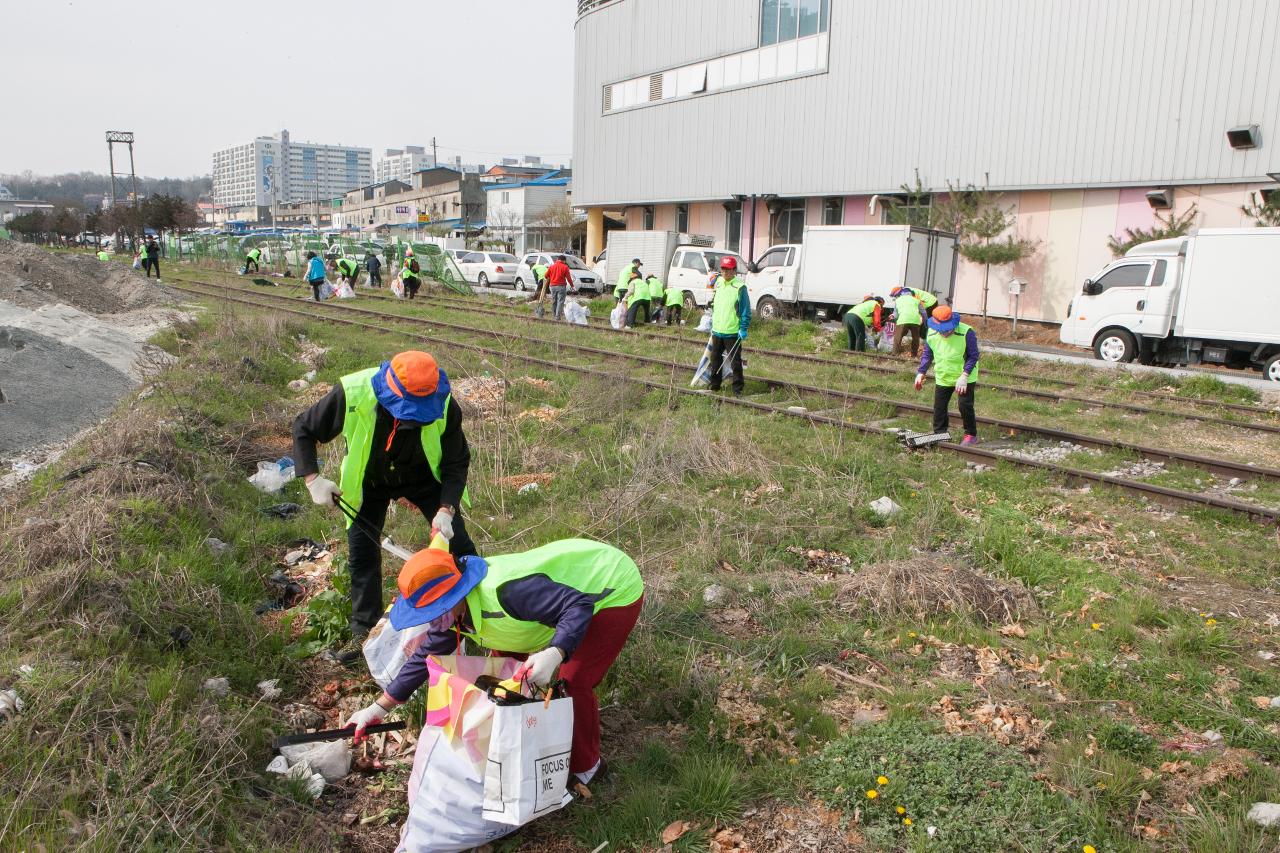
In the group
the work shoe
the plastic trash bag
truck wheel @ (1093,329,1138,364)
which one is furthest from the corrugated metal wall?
the work shoe

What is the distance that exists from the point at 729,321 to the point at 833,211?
17.8 meters

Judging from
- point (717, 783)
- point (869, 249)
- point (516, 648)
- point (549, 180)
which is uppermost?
point (549, 180)

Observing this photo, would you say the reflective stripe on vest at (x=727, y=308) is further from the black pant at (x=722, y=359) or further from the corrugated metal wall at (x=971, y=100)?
the corrugated metal wall at (x=971, y=100)

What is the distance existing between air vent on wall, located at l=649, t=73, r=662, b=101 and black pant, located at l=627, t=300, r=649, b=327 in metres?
16.4

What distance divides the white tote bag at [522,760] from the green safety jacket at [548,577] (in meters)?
0.33

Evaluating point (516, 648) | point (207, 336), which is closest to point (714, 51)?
point (207, 336)

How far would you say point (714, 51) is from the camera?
29.4 m

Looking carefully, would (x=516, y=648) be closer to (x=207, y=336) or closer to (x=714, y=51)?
(x=207, y=336)

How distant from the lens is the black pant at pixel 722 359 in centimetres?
1060

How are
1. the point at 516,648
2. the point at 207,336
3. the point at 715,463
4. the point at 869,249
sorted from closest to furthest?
the point at 516,648
the point at 715,463
the point at 207,336
the point at 869,249

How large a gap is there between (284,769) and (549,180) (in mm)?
66376

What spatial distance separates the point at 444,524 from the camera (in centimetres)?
382

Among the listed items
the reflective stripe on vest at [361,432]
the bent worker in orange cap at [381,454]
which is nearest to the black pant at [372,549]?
the bent worker in orange cap at [381,454]

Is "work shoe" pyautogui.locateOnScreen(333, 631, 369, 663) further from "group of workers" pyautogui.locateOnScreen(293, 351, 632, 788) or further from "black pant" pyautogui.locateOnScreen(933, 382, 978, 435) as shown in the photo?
"black pant" pyautogui.locateOnScreen(933, 382, 978, 435)
